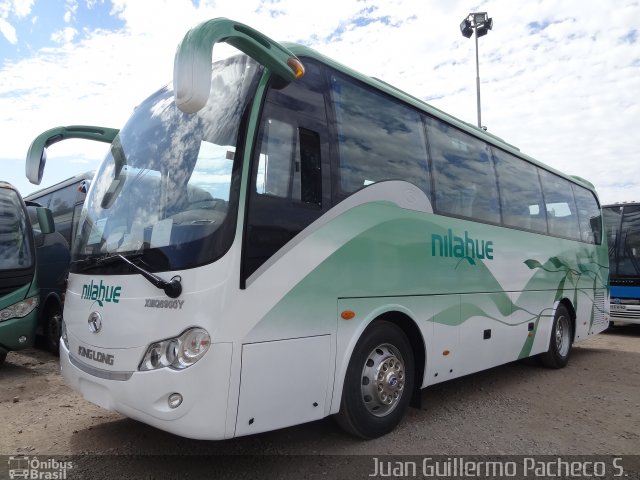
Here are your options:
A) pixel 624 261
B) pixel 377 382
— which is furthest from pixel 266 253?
pixel 624 261

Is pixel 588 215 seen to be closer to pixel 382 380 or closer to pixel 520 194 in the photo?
pixel 520 194

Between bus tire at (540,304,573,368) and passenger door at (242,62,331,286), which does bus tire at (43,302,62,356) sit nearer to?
passenger door at (242,62,331,286)

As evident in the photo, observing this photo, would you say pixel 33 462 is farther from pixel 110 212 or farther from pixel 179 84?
pixel 179 84

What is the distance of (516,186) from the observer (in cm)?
691

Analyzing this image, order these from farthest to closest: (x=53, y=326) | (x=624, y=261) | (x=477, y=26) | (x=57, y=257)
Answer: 1. (x=477, y=26)
2. (x=624, y=261)
3. (x=57, y=257)
4. (x=53, y=326)

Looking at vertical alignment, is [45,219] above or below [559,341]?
above

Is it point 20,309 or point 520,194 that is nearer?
point 20,309

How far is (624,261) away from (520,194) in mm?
7334

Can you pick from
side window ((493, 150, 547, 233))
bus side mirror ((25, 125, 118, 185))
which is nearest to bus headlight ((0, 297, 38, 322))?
bus side mirror ((25, 125, 118, 185))

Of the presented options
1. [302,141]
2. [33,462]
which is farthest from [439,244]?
[33,462]

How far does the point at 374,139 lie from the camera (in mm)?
4473

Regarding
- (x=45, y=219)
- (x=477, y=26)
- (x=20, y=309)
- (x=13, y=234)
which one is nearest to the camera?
(x=45, y=219)

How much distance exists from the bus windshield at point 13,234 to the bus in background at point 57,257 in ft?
3.26

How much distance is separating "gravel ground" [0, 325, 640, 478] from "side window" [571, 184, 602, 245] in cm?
360
